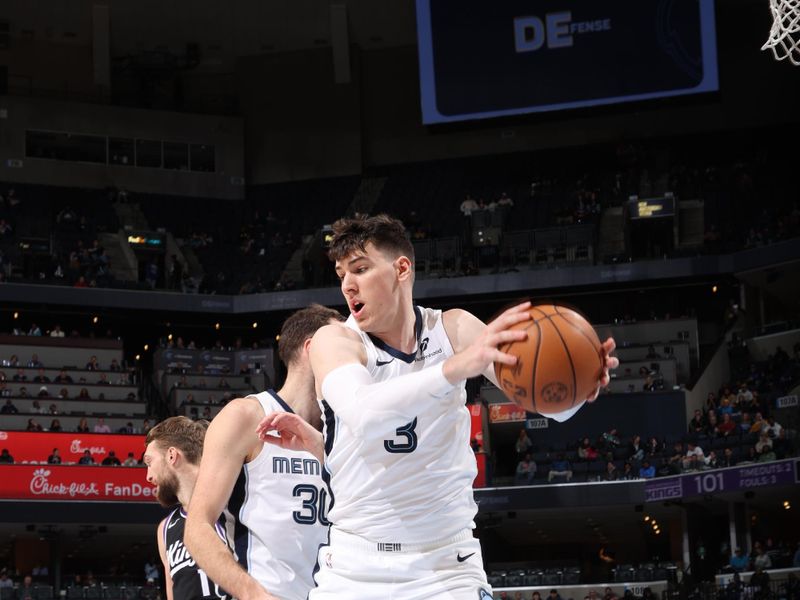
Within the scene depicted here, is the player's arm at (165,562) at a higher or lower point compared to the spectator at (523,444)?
higher

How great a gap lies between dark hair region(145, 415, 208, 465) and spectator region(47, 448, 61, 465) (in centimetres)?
2469

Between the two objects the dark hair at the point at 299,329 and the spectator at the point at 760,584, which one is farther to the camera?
the spectator at the point at 760,584

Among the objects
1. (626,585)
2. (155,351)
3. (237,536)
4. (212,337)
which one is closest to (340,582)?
(237,536)

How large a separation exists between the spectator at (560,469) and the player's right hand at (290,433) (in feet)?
83.1

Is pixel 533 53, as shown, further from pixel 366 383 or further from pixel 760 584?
pixel 366 383

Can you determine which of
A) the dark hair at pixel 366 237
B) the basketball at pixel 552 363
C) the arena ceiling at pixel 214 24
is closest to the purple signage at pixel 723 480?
the arena ceiling at pixel 214 24

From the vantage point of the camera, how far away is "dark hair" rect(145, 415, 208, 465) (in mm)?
6438

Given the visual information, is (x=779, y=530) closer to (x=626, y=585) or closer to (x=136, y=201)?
(x=626, y=585)

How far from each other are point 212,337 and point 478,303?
31.7 feet

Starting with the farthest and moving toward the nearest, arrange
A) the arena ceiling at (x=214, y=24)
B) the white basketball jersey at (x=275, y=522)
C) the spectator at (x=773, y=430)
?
the arena ceiling at (x=214, y=24)
the spectator at (x=773, y=430)
the white basketball jersey at (x=275, y=522)

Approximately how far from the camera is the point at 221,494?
213 inches

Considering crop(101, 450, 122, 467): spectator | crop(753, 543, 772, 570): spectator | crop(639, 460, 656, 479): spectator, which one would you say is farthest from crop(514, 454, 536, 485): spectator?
crop(101, 450, 122, 467): spectator

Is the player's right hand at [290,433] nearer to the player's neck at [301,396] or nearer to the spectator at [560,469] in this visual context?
the player's neck at [301,396]

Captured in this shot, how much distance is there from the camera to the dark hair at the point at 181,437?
21.1 ft
